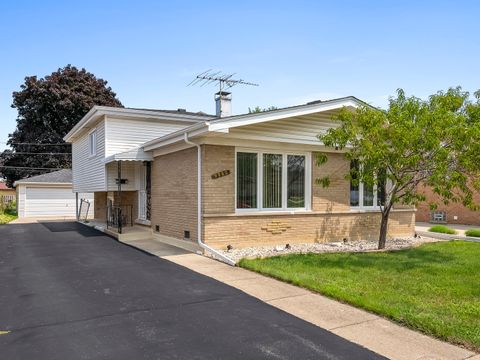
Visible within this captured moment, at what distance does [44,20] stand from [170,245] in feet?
24.6

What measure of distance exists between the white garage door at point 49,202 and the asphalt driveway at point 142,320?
2047 centimetres

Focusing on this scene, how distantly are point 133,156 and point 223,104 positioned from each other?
5628 millimetres

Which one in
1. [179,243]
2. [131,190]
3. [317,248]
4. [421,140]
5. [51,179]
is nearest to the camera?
[421,140]

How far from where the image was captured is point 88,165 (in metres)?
17.2

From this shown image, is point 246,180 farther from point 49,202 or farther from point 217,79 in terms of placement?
point 49,202

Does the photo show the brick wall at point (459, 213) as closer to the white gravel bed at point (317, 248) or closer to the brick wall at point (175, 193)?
the white gravel bed at point (317, 248)

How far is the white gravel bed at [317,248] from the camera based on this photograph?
31.5 feet

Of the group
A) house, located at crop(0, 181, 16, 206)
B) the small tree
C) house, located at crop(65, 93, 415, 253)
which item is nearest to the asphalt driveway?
house, located at crop(65, 93, 415, 253)

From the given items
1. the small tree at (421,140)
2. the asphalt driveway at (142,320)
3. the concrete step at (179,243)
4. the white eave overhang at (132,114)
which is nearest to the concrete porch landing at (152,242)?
the concrete step at (179,243)

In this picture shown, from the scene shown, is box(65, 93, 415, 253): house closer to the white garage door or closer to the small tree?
the small tree

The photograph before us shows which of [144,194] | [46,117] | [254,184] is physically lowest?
[144,194]

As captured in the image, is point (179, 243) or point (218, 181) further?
point (179, 243)

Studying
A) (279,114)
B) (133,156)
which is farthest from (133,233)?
(279,114)

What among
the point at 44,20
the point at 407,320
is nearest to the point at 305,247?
the point at 407,320
